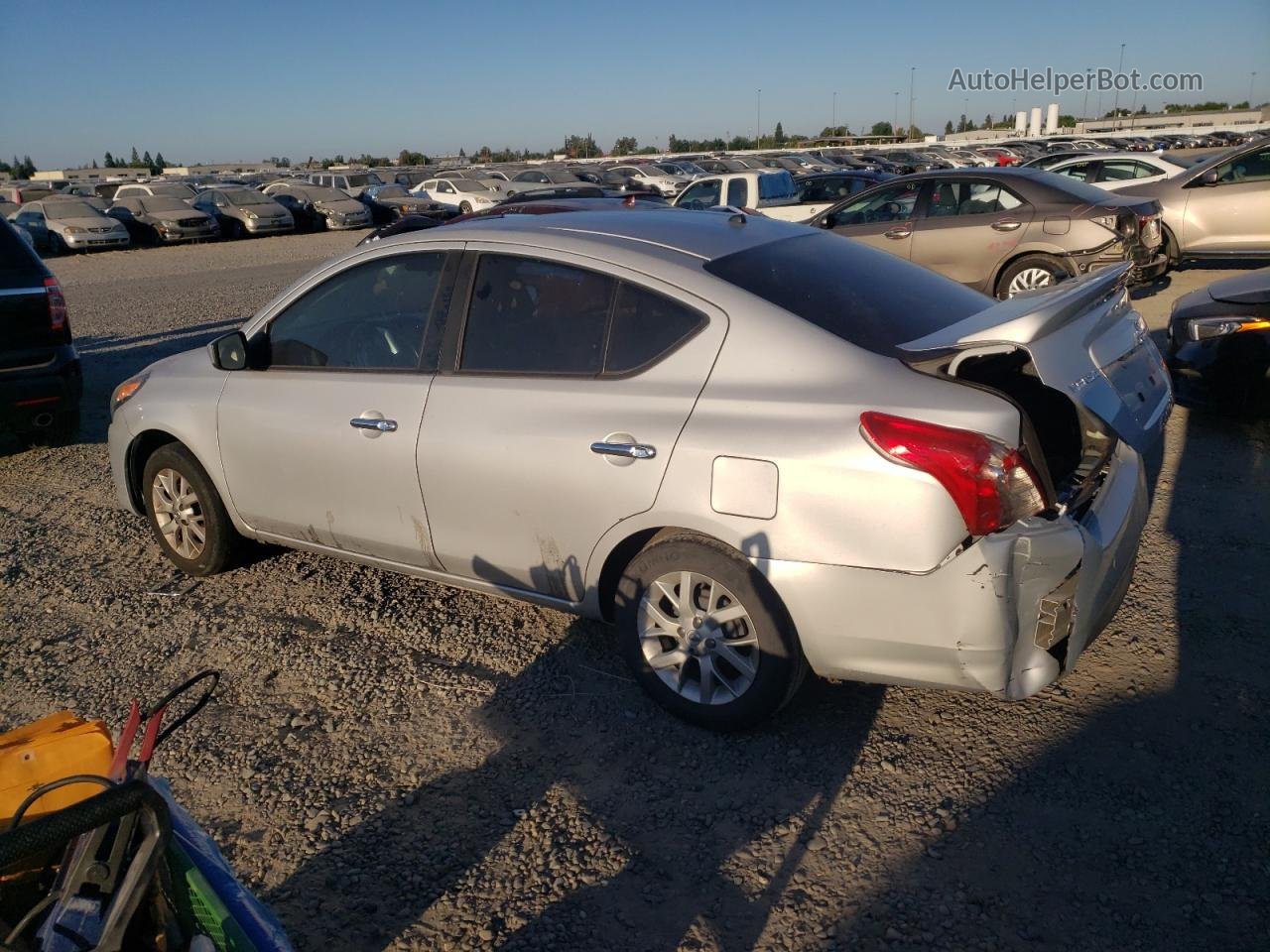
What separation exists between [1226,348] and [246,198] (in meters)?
29.3

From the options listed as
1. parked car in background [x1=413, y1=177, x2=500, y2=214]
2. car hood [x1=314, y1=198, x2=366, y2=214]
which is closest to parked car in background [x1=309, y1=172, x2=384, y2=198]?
parked car in background [x1=413, y1=177, x2=500, y2=214]

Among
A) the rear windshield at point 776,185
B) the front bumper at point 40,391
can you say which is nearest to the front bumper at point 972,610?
the front bumper at point 40,391

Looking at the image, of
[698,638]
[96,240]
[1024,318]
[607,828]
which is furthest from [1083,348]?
[96,240]

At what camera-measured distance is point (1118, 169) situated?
51.9 feet

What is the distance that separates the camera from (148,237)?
28422 millimetres

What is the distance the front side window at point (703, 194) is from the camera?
17730mm

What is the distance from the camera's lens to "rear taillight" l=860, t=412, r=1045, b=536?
2848mm

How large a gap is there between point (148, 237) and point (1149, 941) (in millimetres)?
30907

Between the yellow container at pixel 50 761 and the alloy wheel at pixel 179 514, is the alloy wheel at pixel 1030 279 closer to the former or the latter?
the alloy wheel at pixel 179 514

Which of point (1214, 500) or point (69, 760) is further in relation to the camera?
point (1214, 500)

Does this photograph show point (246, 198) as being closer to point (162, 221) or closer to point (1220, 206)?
point (162, 221)

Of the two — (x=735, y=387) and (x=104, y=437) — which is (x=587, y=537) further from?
(x=104, y=437)

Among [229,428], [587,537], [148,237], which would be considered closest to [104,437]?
[229,428]

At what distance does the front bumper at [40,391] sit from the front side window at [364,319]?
10.2ft
